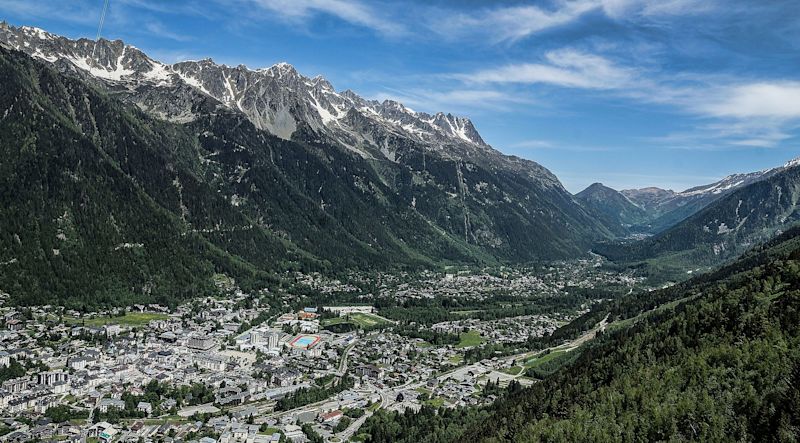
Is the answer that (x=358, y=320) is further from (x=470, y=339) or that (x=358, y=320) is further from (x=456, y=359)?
(x=456, y=359)

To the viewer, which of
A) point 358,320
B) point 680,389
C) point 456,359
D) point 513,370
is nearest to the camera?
point 680,389

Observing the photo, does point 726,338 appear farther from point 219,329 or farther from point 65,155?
point 65,155

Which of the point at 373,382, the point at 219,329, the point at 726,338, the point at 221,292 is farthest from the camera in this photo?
the point at 221,292

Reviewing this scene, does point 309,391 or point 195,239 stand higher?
point 195,239

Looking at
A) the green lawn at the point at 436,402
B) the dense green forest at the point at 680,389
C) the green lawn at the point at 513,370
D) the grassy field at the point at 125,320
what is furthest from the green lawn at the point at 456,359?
the grassy field at the point at 125,320

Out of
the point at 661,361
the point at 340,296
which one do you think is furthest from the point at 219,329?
the point at 661,361

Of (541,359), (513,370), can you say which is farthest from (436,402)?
(541,359)

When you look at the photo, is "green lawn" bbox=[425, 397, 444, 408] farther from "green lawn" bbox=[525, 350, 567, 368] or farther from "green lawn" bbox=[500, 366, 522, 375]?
"green lawn" bbox=[525, 350, 567, 368]
